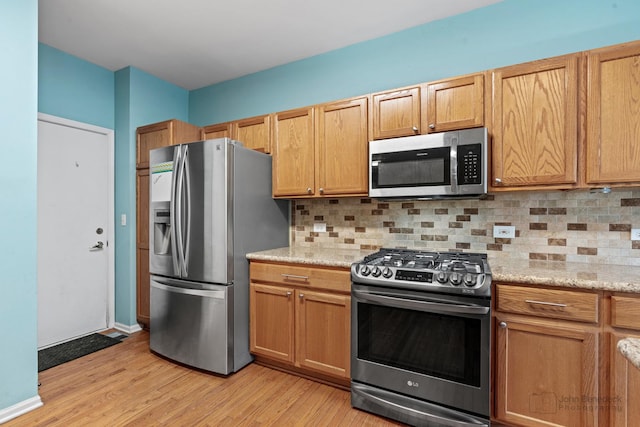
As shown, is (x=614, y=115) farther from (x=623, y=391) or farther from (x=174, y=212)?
(x=174, y=212)

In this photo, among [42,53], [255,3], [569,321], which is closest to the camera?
[569,321]

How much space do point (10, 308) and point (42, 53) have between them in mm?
2315

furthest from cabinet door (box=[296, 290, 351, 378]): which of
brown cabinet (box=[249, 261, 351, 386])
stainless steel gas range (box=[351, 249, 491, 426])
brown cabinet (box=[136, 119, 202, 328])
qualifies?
brown cabinet (box=[136, 119, 202, 328])

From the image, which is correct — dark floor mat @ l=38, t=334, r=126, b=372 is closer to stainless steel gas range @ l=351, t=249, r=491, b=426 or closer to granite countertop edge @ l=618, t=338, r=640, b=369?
stainless steel gas range @ l=351, t=249, r=491, b=426

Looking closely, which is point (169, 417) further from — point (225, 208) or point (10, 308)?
point (225, 208)

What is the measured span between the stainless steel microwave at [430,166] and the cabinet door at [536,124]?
16cm

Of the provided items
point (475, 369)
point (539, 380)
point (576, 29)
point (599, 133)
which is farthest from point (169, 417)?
point (576, 29)

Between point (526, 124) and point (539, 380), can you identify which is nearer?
point (539, 380)

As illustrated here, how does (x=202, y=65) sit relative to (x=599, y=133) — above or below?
above

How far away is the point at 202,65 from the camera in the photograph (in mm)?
3244

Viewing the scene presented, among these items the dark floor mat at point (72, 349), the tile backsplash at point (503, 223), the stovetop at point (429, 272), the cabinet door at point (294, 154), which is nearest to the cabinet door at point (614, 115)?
the tile backsplash at point (503, 223)

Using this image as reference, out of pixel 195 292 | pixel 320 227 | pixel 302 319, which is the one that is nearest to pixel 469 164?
pixel 320 227

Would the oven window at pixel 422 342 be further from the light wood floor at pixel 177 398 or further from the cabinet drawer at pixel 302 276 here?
the light wood floor at pixel 177 398

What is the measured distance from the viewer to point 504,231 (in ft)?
7.25
